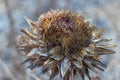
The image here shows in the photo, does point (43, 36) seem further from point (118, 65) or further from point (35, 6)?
point (35, 6)

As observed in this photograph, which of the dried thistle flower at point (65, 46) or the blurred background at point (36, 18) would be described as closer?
the dried thistle flower at point (65, 46)

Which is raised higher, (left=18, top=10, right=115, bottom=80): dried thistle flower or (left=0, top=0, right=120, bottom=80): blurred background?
(left=0, top=0, right=120, bottom=80): blurred background

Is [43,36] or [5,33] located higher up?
[5,33]

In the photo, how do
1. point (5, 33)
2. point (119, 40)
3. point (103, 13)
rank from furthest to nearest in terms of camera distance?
point (103, 13)
point (5, 33)
point (119, 40)

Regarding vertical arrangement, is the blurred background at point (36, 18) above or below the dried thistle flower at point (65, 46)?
above

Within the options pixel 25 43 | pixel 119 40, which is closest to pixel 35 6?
pixel 119 40
